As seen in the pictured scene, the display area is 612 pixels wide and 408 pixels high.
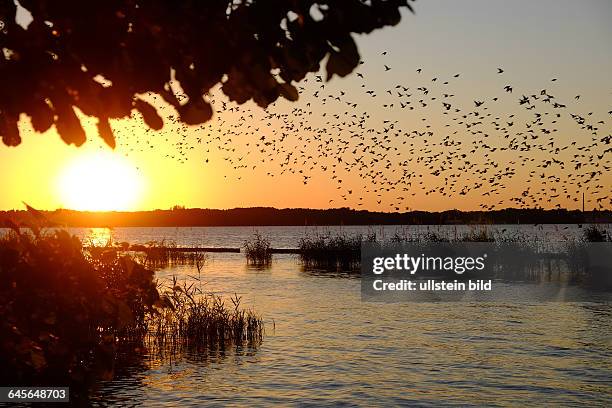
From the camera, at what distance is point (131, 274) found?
555cm

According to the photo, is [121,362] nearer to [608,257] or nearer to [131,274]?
[131,274]

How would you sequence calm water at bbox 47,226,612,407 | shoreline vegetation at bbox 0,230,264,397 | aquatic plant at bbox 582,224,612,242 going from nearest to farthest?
shoreline vegetation at bbox 0,230,264,397 → calm water at bbox 47,226,612,407 → aquatic plant at bbox 582,224,612,242

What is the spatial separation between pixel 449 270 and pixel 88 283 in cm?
4234

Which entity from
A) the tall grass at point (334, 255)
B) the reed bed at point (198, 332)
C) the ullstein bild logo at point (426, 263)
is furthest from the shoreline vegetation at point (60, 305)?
the tall grass at point (334, 255)

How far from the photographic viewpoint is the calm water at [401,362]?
16.3 m

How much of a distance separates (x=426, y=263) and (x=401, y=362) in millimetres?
29406

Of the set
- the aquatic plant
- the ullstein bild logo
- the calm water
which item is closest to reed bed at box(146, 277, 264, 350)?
the calm water

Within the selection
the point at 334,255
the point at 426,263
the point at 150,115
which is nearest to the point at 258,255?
the point at 334,255

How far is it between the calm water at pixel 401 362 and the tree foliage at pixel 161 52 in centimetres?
1027

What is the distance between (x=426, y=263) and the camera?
48.7 meters

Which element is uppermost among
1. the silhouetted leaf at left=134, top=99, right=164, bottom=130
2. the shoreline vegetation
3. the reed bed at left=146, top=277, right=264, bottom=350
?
the silhouetted leaf at left=134, top=99, right=164, bottom=130

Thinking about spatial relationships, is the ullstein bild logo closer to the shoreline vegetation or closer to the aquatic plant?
the aquatic plant

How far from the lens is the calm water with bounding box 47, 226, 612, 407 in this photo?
1627 cm

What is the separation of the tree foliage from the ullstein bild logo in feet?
136
